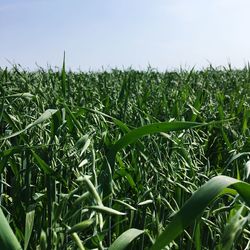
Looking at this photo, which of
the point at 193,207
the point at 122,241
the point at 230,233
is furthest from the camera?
the point at 122,241

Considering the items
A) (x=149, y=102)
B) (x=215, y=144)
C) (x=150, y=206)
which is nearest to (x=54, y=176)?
(x=150, y=206)

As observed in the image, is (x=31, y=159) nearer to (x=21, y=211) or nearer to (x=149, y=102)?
(x=21, y=211)

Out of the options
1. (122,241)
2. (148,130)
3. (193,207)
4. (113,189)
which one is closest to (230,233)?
(193,207)

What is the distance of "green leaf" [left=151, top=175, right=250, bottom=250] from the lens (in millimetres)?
646

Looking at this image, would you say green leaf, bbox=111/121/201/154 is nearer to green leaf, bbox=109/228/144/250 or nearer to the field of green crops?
the field of green crops

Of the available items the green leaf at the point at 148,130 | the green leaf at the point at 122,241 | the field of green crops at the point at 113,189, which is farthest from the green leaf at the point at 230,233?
the green leaf at the point at 148,130

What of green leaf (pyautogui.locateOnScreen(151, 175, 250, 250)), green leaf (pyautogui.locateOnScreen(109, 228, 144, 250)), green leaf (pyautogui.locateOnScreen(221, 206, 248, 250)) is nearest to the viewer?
green leaf (pyautogui.locateOnScreen(221, 206, 248, 250))

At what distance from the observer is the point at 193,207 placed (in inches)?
25.6

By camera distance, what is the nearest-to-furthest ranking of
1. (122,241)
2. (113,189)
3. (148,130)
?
(122,241) → (148,130) → (113,189)

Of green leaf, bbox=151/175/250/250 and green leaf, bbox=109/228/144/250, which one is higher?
green leaf, bbox=151/175/250/250

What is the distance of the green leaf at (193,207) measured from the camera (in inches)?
25.4

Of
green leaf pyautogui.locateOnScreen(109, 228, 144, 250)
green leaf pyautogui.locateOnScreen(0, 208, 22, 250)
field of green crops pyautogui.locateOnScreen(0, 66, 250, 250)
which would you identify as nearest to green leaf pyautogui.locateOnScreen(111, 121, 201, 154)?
field of green crops pyautogui.locateOnScreen(0, 66, 250, 250)

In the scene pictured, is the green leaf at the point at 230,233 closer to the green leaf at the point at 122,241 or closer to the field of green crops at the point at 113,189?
the field of green crops at the point at 113,189

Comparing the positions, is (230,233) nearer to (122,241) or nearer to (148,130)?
(122,241)
